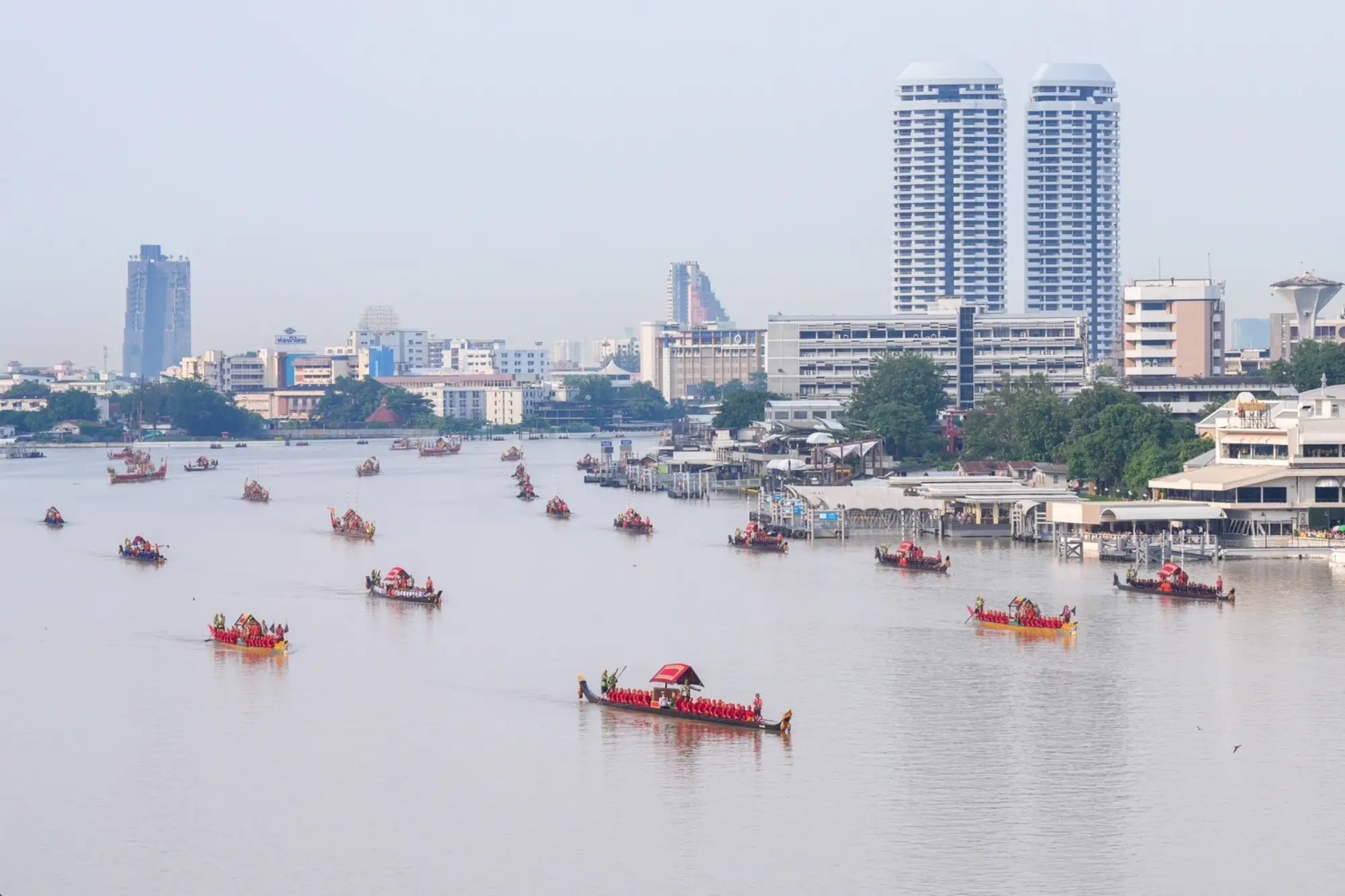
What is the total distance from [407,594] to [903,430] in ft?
207

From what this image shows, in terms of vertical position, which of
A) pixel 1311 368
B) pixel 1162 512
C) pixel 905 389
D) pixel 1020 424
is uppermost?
pixel 1311 368

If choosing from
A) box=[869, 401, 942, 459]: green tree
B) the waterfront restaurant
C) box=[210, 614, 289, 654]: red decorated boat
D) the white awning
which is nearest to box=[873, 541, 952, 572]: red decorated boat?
the white awning

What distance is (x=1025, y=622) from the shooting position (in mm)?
53438

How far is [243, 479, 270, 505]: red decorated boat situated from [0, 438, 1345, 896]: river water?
37.2 meters

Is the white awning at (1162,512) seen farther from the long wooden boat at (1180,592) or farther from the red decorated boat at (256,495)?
the red decorated boat at (256,495)

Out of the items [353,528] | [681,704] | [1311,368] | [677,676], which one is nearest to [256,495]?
[353,528]

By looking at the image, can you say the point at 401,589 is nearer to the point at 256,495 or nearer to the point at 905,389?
the point at 256,495

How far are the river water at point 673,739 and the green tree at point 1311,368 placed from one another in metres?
45.7

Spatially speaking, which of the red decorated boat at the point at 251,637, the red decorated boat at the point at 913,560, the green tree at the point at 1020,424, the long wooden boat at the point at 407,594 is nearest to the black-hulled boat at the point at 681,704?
the red decorated boat at the point at 251,637

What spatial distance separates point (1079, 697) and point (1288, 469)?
30.4 meters

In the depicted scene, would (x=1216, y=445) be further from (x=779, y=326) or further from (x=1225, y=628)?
(x=779, y=326)

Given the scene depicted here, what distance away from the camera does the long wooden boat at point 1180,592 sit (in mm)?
58656

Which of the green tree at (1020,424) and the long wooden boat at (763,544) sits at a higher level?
the green tree at (1020,424)

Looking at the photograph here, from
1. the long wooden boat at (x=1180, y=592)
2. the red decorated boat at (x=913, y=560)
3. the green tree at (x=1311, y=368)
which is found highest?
the green tree at (x=1311, y=368)
